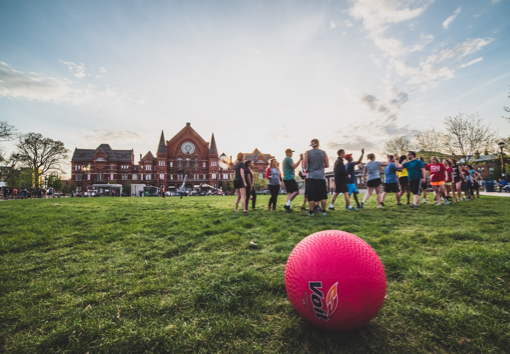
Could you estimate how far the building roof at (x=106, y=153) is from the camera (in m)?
77.6

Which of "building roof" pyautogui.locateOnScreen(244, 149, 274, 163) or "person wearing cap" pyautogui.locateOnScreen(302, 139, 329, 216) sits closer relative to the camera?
"person wearing cap" pyautogui.locateOnScreen(302, 139, 329, 216)

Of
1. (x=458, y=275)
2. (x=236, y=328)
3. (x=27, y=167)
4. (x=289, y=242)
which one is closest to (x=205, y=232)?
(x=289, y=242)

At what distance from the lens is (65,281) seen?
3.21 meters

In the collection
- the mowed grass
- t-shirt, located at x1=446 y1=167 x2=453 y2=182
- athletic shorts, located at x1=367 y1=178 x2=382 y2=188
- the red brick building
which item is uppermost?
the red brick building

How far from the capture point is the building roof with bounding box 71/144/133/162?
7762 centimetres

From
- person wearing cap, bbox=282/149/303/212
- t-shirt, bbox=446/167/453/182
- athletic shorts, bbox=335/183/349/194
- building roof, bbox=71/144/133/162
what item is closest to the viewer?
person wearing cap, bbox=282/149/303/212

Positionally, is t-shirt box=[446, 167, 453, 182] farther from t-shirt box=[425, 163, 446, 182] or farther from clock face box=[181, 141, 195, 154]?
clock face box=[181, 141, 195, 154]

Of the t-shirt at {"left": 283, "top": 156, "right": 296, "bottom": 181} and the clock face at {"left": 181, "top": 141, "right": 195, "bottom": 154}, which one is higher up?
the clock face at {"left": 181, "top": 141, "right": 195, "bottom": 154}

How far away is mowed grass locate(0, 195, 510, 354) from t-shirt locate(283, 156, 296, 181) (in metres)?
4.24

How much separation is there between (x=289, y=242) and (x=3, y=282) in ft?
13.9

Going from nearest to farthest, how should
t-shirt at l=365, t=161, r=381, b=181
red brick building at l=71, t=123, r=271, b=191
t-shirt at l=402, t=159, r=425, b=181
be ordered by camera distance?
t-shirt at l=402, t=159, r=425, b=181 < t-shirt at l=365, t=161, r=381, b=181 < red brick building at l=71, t=123, r=271, b=191

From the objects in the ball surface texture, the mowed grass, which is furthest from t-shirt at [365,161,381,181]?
the ball surface texture

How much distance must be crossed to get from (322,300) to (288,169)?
24.0ft

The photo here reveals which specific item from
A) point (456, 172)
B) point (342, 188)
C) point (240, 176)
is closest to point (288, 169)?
point (240, 176)
